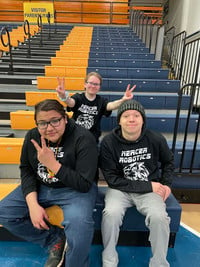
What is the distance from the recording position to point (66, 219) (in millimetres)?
1197

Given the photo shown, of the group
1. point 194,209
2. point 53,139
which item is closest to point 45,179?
point 53,139

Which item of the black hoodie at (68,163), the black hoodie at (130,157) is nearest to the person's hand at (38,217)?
the black hoodie at (68,163)

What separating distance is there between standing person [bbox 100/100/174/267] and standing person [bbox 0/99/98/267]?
147mm

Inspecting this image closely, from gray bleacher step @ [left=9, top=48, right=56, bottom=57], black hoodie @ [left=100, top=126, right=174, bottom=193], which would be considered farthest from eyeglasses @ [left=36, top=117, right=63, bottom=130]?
gray bleacher step @ [left=9, top=48, right=56, bottom=57]

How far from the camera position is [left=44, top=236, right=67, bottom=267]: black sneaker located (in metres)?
1.30

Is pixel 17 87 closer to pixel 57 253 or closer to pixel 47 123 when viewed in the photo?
pixel 47 123

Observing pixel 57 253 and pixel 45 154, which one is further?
pixel 57 253

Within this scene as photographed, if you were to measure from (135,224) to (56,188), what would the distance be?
0.61m

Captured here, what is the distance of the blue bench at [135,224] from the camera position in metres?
1.50

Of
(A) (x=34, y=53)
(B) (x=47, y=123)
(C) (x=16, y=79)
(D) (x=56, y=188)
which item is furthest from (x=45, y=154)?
(A) (x=34, y=53)

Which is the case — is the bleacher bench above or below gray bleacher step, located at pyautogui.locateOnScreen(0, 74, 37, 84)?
below

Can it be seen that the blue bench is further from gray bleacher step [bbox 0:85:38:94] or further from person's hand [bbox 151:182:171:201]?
gray bleacher step [bbox 0:85:38:94]

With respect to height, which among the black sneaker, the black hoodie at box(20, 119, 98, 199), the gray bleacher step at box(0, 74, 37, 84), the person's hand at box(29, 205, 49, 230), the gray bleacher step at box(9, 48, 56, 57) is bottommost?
the black sneaker

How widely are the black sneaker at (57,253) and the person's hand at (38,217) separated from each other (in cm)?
15
